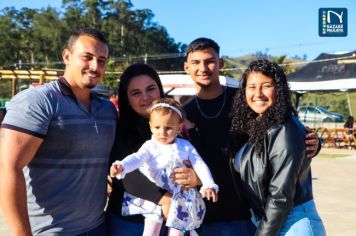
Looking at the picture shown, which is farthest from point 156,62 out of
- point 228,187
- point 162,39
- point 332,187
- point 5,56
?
point 228,187

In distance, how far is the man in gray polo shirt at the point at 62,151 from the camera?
2270 millimetres

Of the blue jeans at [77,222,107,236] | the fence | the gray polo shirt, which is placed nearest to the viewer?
the gray polo shirt

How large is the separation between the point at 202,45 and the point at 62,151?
4.46 feet

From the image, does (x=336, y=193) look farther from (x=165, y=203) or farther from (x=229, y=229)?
(x=165, y=203)

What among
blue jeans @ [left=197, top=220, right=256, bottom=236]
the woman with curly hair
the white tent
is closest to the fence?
the white tent

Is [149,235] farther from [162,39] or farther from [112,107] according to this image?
[162,39]

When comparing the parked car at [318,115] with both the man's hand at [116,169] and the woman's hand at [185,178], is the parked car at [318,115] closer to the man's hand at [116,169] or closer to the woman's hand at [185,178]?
the woman's hand at [185,178]

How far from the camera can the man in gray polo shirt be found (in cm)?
227

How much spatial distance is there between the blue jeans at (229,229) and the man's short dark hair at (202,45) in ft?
4.03

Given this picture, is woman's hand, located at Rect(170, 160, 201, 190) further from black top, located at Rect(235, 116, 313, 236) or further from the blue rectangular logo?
the blue rectangular logo

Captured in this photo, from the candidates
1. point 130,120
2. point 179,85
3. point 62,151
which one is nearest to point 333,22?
point 179,85

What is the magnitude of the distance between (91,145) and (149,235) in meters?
0.62

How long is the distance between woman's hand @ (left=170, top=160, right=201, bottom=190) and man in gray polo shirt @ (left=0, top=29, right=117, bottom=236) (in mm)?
406

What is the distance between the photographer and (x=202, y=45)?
10.9ft
